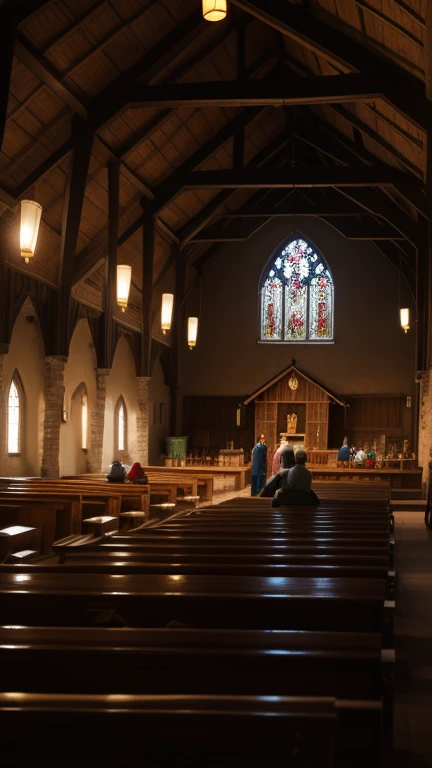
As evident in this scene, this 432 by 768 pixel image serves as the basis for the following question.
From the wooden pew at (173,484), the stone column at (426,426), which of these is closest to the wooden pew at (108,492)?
the wooden pew at (173,484)

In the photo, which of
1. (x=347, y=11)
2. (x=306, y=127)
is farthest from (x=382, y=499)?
(x=306, y=127)

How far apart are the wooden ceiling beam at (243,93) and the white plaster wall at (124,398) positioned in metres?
8.14

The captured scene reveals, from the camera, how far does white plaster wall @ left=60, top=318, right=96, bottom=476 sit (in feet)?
59.7

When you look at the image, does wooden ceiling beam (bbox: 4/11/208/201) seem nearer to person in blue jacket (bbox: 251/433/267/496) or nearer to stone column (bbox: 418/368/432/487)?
person in blue jacket (bbox: 251/433/267/496)

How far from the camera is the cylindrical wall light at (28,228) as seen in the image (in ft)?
37.5

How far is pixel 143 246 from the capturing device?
20875 millimetres

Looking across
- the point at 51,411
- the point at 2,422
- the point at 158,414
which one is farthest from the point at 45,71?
the point at 158,414

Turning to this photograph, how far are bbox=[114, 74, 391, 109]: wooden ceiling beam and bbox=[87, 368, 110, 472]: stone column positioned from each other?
688 centimetres

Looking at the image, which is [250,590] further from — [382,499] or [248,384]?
[248,384]

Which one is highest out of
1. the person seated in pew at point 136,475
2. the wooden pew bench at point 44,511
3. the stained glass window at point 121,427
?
the stained glass window at point 121,427

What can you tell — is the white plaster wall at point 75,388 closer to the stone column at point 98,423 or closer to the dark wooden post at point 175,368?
the stone column at point 98,423

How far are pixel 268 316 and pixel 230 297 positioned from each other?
1.44 m

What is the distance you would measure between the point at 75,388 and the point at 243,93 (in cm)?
787

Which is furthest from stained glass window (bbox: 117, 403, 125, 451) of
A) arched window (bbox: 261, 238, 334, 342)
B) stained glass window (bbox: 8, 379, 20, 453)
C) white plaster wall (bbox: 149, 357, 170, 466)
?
arched window (bbox: 261, 238, 334, 342)
